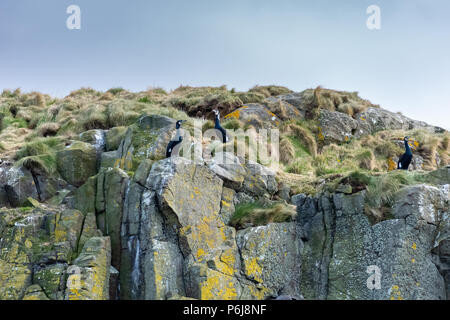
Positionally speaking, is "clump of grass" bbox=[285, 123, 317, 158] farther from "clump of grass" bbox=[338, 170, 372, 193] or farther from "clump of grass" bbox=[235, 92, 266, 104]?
"clump of grass" bbox=[338, 170, 372, 193]

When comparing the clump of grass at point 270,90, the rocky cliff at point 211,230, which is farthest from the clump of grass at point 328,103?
the rocky cliff at point 211,230

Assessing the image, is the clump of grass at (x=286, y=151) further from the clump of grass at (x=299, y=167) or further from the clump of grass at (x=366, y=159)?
the clump of grass at (x=366, y=159)

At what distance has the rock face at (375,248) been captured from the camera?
31.8 feet

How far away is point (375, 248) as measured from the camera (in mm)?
10234

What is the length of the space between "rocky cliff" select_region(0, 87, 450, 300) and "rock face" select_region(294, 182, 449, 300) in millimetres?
24

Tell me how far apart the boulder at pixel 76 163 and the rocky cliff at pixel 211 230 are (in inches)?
1.7

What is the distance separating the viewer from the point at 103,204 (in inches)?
446

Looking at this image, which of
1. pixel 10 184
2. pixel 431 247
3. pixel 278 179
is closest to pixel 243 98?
pixel 278 179

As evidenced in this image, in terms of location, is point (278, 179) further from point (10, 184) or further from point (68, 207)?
point (10, 184)

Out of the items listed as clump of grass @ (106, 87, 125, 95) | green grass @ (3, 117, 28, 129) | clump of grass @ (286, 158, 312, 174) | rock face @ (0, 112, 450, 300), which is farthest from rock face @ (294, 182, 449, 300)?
clump of grass @ (106, 87, 125, 95)

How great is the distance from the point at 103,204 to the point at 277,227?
4365 millimetres

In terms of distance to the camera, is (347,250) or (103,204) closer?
(347,250)
